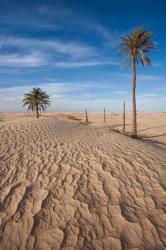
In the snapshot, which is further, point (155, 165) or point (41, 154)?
point (41, 154)

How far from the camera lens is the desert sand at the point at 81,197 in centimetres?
367

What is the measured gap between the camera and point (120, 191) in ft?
16.1

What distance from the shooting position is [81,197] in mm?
4688

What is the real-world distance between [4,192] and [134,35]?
636 inches

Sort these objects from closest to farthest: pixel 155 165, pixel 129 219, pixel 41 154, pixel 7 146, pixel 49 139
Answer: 1. pixel 129 219
2. pixel 155 165
3. pixel 41 154
4. pixel 7 146
5. pixel 49 139

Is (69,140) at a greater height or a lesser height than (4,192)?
greater

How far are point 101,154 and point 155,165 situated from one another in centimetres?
186

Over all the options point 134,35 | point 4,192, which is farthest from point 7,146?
point 134,35

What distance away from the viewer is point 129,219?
13.3ft

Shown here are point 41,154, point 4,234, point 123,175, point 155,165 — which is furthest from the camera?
point 41,154

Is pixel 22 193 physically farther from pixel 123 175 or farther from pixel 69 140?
pixel 69 140

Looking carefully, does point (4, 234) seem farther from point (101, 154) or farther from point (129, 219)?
point (101, 154)

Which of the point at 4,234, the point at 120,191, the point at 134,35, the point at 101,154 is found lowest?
the point at 4,234

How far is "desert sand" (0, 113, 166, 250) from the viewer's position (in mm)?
3674
